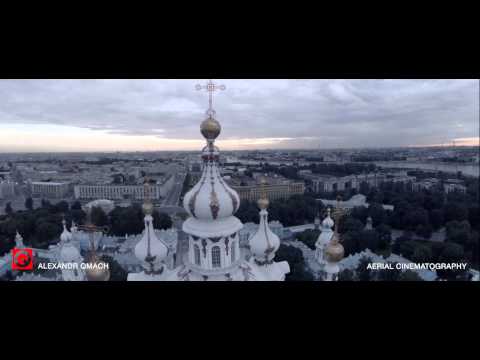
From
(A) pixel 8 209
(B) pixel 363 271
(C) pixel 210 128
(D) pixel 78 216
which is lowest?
(B) pixel 363 271

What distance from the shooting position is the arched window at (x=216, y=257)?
127 inches

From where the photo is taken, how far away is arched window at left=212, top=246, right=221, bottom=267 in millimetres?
3221

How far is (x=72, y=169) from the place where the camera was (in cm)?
2155

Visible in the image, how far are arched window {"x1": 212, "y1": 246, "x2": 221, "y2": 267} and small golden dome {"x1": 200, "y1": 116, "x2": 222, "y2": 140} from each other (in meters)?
1.39

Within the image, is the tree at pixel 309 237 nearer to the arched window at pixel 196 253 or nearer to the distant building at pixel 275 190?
the distant building at pixel 275 190

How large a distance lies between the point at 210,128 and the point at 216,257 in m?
1.62

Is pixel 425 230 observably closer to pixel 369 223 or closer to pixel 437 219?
pixel 437 219

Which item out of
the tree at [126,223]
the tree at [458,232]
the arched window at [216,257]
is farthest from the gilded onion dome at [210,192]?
the tree at [458,232]

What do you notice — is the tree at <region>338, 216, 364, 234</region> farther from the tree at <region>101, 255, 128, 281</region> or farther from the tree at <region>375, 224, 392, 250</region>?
the tree at <region>101, 255, 128, 281</region>

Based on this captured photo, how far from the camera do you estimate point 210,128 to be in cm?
304

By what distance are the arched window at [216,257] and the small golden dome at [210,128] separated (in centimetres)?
139

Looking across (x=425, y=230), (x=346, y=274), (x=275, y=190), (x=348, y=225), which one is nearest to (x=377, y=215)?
(x=425, y=230)
